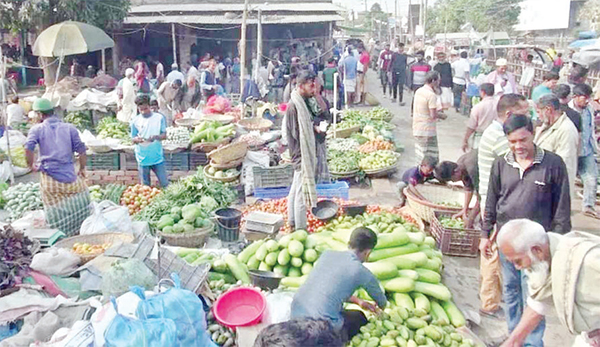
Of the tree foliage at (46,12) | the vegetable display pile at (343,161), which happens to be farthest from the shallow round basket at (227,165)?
the tree foliage at (46,12)

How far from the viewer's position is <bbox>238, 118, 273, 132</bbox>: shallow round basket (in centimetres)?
1054

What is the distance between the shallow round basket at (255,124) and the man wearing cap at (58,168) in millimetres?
4489

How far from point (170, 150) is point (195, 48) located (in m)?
14.3

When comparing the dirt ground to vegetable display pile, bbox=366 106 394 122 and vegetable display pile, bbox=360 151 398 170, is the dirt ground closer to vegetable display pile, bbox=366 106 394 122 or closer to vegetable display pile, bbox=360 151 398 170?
vegetable display pile, bbox=360 151 398 170

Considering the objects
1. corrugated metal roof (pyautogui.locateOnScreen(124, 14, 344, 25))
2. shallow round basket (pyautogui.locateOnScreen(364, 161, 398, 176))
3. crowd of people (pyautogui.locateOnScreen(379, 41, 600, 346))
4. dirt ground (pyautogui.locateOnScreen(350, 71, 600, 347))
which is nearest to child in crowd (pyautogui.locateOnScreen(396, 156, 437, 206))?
crowd of people (pyautogui.locateOnScreen(379, 41, 600, 346))

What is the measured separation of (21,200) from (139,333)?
16.5ft

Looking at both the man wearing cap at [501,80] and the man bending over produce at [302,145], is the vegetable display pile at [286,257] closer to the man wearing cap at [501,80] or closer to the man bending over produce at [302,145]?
the man bending over produce at [302,145]

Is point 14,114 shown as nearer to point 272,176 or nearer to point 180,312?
point 272,176

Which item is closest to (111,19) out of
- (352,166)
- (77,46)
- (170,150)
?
(77,46)

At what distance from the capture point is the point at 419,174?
277 inches

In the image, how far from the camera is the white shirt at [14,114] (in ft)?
38.1

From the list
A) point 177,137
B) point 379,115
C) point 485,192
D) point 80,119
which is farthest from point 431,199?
point 80,119

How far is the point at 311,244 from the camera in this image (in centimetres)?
525

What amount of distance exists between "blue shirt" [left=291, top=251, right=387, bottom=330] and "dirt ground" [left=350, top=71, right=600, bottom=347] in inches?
61.9
